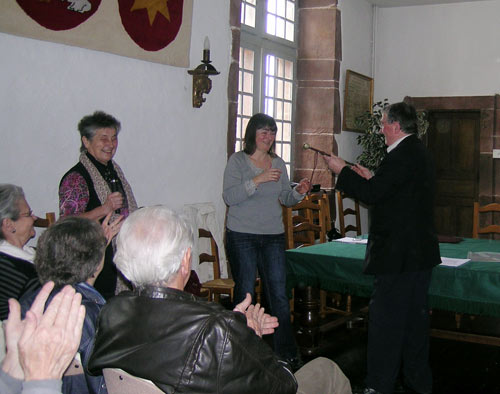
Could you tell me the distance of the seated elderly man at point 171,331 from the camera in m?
1.50

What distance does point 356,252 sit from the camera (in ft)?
12.0

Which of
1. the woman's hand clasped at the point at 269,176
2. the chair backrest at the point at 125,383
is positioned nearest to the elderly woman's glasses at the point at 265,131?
the woman's hand clasped at the point at 269,176

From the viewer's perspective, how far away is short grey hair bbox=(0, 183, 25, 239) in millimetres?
2334

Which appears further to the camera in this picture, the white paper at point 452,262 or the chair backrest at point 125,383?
the white paper at point 452,262

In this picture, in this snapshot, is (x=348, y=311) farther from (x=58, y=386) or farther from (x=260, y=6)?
(x=58, y=386)

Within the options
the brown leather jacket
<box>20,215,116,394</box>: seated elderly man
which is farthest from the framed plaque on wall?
the brown leather jacket

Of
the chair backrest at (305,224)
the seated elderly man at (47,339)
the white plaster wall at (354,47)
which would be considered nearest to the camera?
the seated elderly man at (47,339)

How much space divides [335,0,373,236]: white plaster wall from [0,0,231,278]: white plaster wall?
7.16 feet

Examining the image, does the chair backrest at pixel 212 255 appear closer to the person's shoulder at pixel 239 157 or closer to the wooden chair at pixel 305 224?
the wooden chair at pixel 305 224

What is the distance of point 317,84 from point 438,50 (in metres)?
1.75

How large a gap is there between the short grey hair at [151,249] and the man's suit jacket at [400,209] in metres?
1.51

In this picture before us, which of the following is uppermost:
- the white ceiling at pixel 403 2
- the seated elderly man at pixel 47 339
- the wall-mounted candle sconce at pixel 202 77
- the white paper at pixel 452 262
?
the white ceiling at pixel 403 2

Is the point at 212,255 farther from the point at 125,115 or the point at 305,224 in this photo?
the point at 125,115

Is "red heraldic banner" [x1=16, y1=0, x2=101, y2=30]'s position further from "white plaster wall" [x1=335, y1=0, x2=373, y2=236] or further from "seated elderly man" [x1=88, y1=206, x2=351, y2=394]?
"white plaster wall" [x1=335, y1=0, x2=373, y2=236]
